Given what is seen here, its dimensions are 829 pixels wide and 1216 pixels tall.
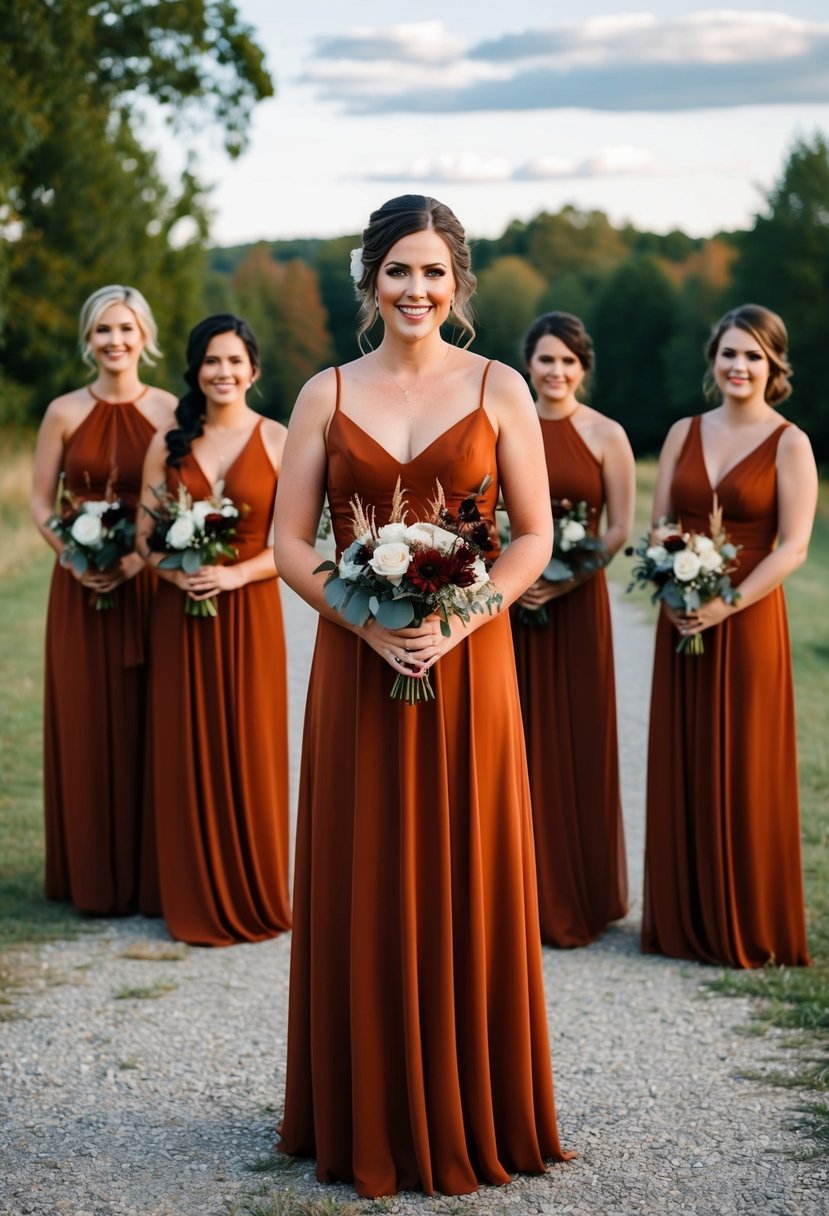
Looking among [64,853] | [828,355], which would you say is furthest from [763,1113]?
[828,355]

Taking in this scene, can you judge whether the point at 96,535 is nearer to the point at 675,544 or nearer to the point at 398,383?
the point at 675,544

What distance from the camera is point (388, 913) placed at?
4.82 metres

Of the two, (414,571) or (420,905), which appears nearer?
(414,571)

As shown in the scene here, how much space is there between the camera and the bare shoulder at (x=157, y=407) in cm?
838

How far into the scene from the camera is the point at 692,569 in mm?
7312

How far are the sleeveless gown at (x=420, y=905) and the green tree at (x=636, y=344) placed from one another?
68.2m

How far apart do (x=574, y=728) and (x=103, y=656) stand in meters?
2.65

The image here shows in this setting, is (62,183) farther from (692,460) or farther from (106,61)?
(692,460)

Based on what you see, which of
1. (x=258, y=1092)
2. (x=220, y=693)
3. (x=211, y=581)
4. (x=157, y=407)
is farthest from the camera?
(x=157, y=407)

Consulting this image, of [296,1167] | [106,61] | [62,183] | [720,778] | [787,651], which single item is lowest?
[296,1167]

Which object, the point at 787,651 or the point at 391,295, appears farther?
the point at 787,651

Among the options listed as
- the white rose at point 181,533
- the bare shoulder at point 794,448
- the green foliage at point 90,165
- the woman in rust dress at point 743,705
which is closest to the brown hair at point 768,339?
the woman in rust dress at point 743,705

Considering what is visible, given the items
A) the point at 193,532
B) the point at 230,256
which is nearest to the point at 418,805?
the point at 193,532

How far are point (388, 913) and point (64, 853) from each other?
4053 mm
